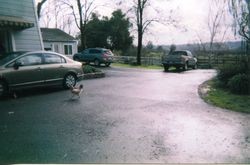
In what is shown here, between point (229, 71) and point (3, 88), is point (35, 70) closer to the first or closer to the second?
point (3, 88)

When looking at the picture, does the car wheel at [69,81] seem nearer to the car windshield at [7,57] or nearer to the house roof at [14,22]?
the car windshield at [7,57]

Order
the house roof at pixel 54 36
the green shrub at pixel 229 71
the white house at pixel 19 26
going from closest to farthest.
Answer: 1. the white house at pixel 19 26
2. the green shrub at pixel 229 71
3. the house roof at pixel 54 36

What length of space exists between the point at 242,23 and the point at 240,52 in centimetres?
160

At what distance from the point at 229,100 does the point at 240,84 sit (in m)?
1.93

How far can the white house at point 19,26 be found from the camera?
49.1 ft

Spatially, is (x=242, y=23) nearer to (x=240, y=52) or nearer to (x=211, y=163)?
(x=240, y=52)

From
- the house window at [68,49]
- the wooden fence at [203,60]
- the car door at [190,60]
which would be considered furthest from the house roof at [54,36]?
the car door at [190,60]

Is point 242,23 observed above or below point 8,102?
above

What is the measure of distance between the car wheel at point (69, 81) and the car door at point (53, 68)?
11.4 inches

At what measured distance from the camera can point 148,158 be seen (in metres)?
5.68

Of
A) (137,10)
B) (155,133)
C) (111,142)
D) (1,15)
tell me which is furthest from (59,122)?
(137,10)

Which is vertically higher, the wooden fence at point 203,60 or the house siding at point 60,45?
the house siding at point 60,45

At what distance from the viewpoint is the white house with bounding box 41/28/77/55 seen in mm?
40941

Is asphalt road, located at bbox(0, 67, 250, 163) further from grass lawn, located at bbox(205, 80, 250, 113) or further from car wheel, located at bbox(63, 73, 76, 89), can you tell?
car wheel, located at bbox(63, 73, 76, 89)
